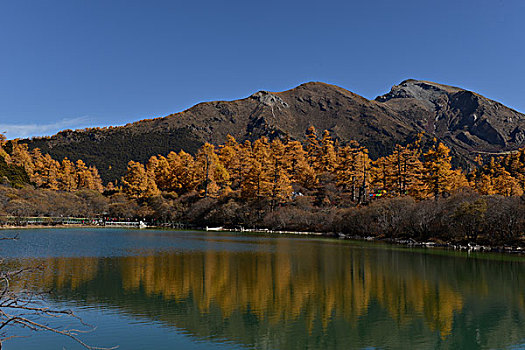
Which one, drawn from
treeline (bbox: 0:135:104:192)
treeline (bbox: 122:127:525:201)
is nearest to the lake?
treeline (bbox: 122:127:525:201)

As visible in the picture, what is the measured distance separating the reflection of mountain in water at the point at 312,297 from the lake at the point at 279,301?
45 millimetres

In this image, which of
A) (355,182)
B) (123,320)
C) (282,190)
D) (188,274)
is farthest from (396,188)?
(123,320)

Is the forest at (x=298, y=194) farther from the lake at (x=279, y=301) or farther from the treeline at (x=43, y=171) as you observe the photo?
the lake at (x=279, y=301)

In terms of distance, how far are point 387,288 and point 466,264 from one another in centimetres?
1199

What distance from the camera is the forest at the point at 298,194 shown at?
145ft

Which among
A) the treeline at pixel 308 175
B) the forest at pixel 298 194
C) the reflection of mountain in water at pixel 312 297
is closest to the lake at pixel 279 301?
the reflection of mountain in water at pixel 312 297

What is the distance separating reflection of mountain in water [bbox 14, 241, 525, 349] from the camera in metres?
13.2

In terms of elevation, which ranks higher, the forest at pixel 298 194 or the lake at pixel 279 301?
the forest at pixel 298 194

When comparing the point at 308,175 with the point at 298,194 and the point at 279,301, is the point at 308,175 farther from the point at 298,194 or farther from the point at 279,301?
the point at 279,301

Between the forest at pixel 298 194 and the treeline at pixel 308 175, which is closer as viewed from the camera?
the forest at pixel 298 194

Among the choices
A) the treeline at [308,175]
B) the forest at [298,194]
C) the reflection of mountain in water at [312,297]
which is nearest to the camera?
the reflection of mountain in water at [312,297]

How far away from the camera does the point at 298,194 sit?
7219 cm

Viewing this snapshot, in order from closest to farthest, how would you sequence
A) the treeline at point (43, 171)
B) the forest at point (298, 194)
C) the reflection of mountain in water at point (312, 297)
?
the reflection of mountain in water at point (312, 297) → the forest at point (298, 194) → the treeline at point (43, 171)

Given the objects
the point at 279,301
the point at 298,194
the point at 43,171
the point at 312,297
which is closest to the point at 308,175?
the point at 298,194
